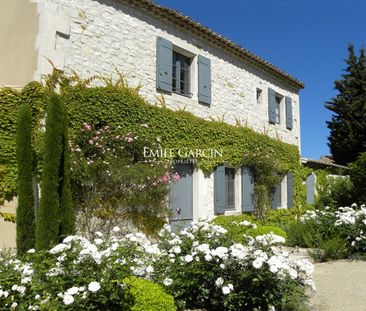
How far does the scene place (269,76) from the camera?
45.8 feet

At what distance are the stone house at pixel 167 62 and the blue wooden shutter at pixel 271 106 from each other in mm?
37

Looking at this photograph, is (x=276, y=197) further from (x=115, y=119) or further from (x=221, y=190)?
(x=115, y=119)

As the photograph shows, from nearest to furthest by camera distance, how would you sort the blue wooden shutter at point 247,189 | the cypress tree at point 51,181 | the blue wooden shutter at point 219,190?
1. the cypress tree at point 51,181
2. the blue wooden shutter at point 219,190
3. the blue wooden shutter at point 247,189

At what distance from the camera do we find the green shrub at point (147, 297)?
3.76 metres

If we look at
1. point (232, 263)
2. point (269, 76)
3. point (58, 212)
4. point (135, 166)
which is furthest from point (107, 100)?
point (269, 76)

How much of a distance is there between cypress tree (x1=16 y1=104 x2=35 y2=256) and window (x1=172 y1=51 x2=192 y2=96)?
4803mm

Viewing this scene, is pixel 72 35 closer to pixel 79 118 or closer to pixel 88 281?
pixel 79 118

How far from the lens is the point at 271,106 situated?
13.8m

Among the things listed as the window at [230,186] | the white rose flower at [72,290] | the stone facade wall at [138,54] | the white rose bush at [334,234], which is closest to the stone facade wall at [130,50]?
the stone facade wall at [138,54]

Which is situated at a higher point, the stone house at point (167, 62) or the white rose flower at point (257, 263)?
the stone house at point (167, 62)

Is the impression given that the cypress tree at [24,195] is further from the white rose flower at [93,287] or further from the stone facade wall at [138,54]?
the white rose flower at [93,287]

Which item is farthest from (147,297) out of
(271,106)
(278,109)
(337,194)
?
(337,194)

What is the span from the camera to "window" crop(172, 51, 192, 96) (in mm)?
10109

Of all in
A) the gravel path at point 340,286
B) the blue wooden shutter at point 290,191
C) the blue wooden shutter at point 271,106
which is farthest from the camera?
the blue wooden shutter at point 290,191
